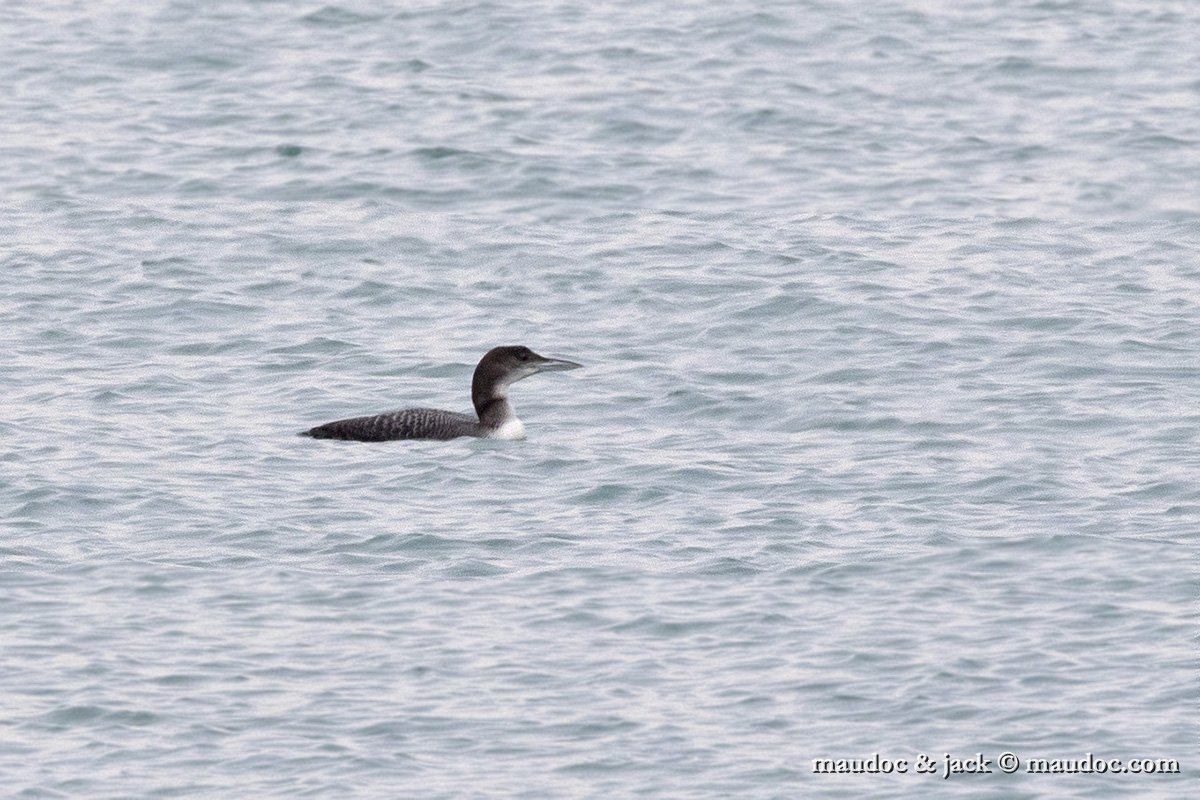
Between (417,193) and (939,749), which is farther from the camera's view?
(417,193)

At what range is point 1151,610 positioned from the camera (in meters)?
11.7

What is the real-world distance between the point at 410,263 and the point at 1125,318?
531 cm

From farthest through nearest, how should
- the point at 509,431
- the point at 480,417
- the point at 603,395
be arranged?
the point at 603,395 → the point at 480,417 → the point at 509,431

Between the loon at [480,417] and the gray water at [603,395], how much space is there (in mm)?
148

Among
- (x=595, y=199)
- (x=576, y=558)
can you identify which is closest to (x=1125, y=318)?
(x=595, y=199)

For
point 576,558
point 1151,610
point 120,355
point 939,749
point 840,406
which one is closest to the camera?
point 939,749

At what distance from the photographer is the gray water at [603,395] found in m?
10.6

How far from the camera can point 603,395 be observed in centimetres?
1614

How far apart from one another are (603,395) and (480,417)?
3.13 feet

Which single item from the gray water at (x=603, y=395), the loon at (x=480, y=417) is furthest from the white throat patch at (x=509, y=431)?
the gray water at (x=603, y=395)

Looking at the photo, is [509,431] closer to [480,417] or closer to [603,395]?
[480,417]

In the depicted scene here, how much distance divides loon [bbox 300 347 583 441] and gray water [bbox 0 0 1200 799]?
148 millimetres

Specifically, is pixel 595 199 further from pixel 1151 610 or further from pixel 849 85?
pixel 1151 610

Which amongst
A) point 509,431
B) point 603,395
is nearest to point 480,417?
point 509,431
